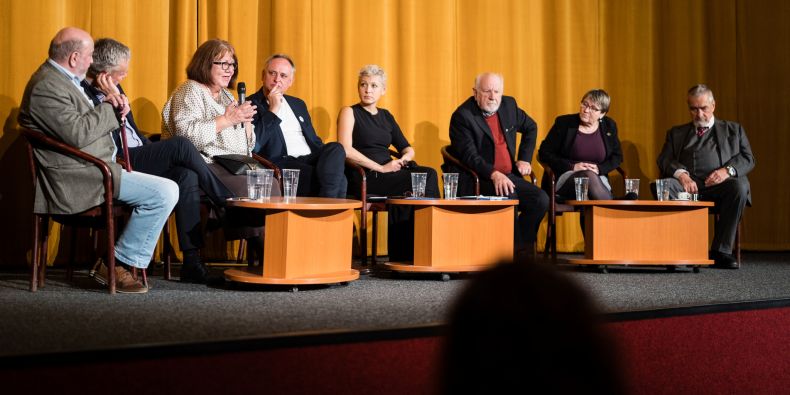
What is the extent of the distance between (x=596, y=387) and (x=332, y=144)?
11.4 feet

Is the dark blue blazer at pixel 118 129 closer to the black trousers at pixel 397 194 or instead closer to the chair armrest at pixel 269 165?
the chair armrest at pixel 269 165

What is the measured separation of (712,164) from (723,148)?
0.12 meters

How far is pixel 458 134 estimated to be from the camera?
14.9ft

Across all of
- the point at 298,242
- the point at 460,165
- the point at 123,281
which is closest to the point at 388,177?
the point at 460,165

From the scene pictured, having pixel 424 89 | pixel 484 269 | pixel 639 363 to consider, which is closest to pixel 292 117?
pixel 424 89

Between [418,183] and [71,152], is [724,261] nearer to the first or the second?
[418,183]

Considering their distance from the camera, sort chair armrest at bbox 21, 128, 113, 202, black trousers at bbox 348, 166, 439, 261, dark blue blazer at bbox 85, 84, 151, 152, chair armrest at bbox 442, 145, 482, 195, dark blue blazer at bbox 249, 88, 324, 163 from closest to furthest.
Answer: chair armrest at bbox 21, 128, 113, 202 < dark blue blazer at bbox 85, 84, 151, 152 < dark blue blazer at bbox 249, 88, 324, 163 < black trousers at bbox 348, 166, 439, 261 < chair armrest at bbox 442, 145, 482, 195

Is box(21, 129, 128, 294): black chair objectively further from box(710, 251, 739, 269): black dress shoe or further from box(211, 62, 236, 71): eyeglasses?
box(710, 251, 739, 269): black dress shoe

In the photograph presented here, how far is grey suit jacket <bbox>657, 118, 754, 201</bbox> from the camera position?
486cm

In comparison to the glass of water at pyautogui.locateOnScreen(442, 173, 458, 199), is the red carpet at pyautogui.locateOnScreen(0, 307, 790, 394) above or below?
below

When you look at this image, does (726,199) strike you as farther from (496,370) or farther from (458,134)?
(496,370)

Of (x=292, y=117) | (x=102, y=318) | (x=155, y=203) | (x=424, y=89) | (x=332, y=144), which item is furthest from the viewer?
(x=424, y=89)

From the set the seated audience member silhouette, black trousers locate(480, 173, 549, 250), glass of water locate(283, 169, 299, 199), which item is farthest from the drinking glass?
the seated audience member silhouette

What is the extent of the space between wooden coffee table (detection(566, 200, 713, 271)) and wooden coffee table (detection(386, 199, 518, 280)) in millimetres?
595
